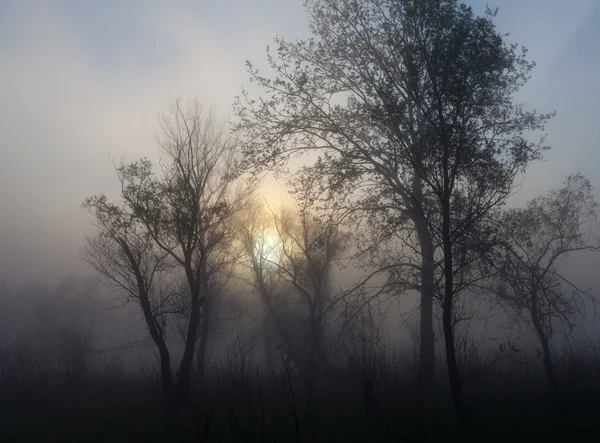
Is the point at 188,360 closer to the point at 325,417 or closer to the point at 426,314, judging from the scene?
the point at 325,417

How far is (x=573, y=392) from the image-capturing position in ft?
42.4

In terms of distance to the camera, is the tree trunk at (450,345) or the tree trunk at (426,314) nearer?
the tree trunk at (450,345)

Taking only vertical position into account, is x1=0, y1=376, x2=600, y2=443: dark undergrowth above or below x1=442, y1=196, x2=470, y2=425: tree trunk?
below

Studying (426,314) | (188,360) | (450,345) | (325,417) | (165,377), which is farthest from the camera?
(426,314)

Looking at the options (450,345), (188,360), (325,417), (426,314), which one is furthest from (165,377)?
(450,345)

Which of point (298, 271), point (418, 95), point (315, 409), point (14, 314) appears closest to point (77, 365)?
point (298, 271)

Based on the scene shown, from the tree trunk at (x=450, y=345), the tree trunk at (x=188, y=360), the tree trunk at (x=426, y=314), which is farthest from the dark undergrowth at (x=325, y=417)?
the tree trunk at (x=426, y=314)

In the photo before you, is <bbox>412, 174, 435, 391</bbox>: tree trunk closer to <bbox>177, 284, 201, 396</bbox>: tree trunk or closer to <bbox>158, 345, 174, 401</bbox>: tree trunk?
<bbox>177, 284, 201, 396</bbox>: tree trunk

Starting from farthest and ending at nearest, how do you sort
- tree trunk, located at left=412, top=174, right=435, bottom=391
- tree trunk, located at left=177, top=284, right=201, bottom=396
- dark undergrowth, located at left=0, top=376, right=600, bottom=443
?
tree trunk, located at left=177, top=284, right=201, bottom=396
tree trunk, located at left=412, top=174, right=435, bottom=391
dark undergrowth, located at left=0, top=376, right=600, bottom=443

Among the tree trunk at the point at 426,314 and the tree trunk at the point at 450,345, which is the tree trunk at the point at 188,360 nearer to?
the tree trunk at the point at 426,314

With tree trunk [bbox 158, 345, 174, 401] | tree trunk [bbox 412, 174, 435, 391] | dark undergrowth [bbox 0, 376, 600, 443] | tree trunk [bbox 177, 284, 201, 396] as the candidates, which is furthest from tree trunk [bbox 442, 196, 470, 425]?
tree trunk [bbox 158, 345, 174, 401]

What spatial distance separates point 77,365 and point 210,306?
7120 millimetres

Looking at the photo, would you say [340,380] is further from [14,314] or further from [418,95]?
[14,314]

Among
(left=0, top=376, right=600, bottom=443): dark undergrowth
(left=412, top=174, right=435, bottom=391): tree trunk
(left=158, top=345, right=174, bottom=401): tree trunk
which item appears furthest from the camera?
(left=158, top=345, right=174, bottom=401): tree trunk
